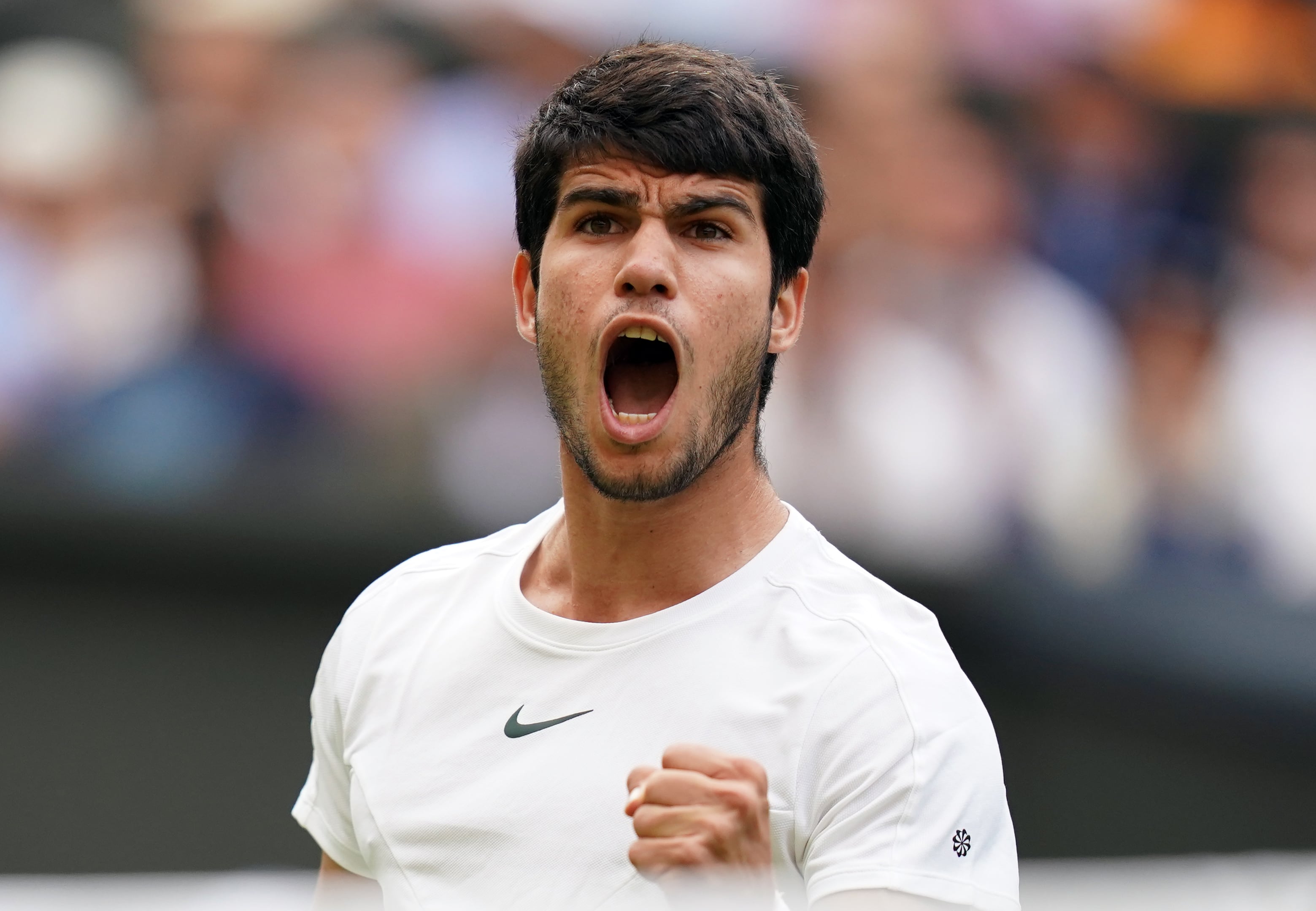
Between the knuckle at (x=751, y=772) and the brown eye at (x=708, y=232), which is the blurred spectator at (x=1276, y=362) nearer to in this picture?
the brown eye at (x=708, y=232)

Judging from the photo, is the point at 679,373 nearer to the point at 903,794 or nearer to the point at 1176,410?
the point at 903,794

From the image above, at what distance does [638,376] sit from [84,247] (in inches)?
122

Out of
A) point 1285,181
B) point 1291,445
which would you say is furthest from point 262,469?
point 1285,181

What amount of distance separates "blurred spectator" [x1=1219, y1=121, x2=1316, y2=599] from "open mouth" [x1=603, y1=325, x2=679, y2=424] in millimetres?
3340

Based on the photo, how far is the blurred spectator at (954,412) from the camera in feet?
16.7

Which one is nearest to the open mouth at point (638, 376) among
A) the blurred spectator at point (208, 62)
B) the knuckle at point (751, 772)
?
the knuckle at point (751, 772)

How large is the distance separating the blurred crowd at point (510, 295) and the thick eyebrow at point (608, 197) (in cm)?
258

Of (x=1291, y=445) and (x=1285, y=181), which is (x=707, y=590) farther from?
(x=1285, y=181)

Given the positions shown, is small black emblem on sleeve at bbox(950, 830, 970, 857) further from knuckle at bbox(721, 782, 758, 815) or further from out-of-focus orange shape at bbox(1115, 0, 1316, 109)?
out-of-focus orange shape at bbox(1115, 0, 1316, 109)

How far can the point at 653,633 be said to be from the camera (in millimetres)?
2367

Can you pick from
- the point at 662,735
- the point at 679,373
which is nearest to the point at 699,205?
the point at 679,373

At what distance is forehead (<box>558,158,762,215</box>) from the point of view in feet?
7.91

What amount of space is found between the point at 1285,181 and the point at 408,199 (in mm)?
3488

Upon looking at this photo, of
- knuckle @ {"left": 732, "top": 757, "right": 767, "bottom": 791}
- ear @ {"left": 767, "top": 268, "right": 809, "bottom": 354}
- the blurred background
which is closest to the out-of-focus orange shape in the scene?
the blurred background
